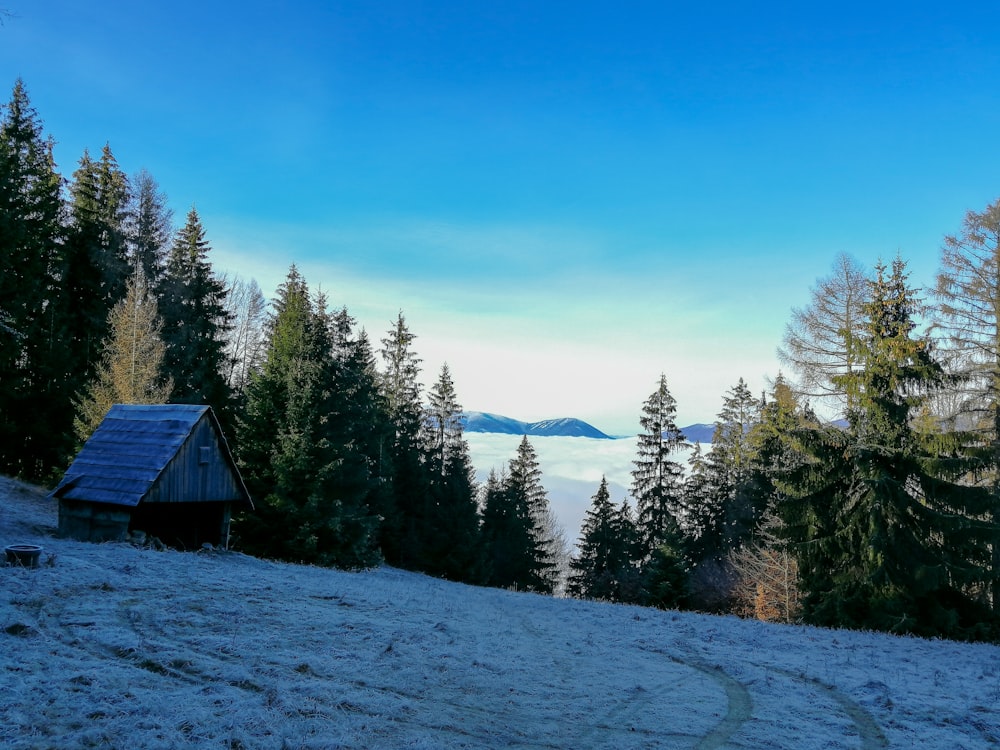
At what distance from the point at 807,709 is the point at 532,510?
4606cm

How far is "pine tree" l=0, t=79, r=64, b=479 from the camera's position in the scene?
31000mm

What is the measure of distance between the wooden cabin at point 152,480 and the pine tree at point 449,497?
75.6 feet

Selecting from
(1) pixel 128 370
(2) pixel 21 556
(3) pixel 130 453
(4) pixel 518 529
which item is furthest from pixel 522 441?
(2) pixel 21 556

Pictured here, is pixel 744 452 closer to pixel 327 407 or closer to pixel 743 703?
pixel 327 407

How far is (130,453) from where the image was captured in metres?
19.4

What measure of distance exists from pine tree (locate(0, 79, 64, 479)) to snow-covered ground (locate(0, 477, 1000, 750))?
2330 centimetres

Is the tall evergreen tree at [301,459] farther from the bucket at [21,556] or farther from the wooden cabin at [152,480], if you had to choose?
the bucket at [21,556]

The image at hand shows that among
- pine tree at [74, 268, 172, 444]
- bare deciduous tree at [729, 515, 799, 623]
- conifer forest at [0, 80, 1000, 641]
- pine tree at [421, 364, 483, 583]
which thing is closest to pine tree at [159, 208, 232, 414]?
conifer forest at [0, 80, 1000, 641]

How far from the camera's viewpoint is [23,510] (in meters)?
22.3

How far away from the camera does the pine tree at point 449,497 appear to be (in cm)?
4347

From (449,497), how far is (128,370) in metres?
24.1

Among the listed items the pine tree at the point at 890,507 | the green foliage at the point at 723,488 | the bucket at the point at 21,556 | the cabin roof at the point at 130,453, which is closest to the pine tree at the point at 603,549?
the green foliage at the point at 723,488

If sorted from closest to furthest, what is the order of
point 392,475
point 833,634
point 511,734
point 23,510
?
1. point 511,734
2. point 833,634
3. point 23,510
4. point 392,475

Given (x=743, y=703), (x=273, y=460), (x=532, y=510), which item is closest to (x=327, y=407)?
(x=273, y=460)
